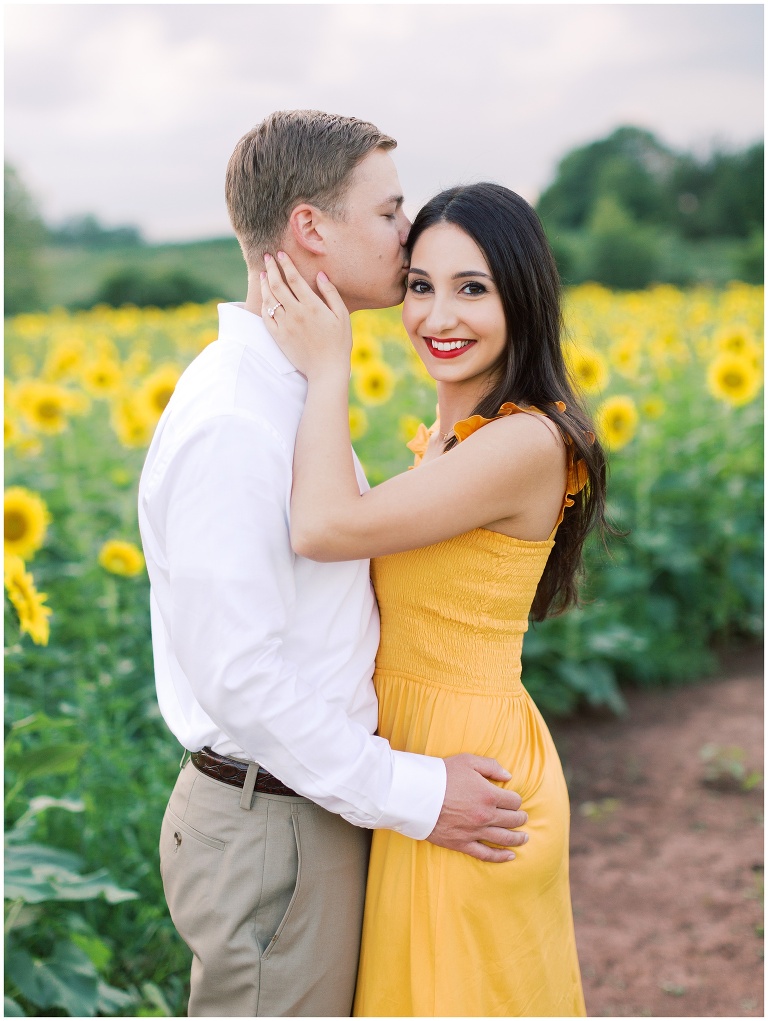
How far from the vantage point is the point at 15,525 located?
3.38 metres

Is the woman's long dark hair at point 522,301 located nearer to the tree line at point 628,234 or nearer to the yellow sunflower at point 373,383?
the yellow sunflower at point 373,383

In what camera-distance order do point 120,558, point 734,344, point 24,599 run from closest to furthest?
point 24,599 → point 120,558 → point 734,344

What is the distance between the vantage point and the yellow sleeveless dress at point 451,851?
6.28ft

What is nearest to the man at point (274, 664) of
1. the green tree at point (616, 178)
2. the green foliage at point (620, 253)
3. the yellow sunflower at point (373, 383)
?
the yellow sunflower at point (373, 383)

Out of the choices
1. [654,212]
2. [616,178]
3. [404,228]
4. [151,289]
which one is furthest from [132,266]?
[404,228]

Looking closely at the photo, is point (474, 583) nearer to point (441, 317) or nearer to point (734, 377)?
point (441, 317)

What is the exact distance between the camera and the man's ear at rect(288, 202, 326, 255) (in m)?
1.83

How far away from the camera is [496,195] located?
6.68 ft

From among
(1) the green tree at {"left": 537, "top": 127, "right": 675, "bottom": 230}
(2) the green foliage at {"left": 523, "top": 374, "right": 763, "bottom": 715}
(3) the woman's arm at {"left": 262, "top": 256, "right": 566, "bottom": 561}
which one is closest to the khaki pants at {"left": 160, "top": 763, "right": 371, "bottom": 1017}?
(3) the woman's arm at {"left": 262, "top": 256, "right": 566, "bottom": 561}

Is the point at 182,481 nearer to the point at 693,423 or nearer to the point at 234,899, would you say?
the point at 234,899

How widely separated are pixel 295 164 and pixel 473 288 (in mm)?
443

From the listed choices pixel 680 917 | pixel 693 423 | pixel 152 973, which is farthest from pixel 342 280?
pixel 693 423

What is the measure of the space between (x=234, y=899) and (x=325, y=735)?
15.4 inches

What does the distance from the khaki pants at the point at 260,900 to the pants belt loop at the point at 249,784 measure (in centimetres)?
1
